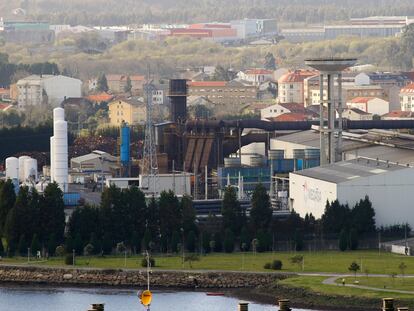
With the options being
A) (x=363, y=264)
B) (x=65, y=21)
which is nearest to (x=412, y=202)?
(x=363, y=264)

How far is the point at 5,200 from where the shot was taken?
4947 cm

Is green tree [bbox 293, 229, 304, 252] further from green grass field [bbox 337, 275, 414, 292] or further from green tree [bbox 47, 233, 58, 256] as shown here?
green tree [bbox 47, 233, 58, 256]

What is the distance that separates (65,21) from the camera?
157 meters

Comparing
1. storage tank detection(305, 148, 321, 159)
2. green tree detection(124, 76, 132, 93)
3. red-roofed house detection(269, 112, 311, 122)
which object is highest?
green tree detection(124, 76, 132, 93)

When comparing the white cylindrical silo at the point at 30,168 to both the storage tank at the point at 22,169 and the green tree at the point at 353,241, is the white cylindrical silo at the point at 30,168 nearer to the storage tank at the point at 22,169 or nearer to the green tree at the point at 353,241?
the storage tank at the point at 22,169

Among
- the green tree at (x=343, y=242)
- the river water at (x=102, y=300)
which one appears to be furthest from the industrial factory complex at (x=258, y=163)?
the river water at (x=102, y=300)

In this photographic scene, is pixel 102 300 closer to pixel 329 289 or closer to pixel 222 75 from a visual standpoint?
pixel 329 289

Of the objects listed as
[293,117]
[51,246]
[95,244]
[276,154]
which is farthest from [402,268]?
[293,117]

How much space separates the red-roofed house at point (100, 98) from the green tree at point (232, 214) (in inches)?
1970

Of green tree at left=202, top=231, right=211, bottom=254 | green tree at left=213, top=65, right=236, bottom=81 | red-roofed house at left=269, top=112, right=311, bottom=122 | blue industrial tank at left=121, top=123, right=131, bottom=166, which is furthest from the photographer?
green tree at left=213, top=65, right=236, bottom=81

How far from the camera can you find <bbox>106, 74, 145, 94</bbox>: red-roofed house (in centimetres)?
10984

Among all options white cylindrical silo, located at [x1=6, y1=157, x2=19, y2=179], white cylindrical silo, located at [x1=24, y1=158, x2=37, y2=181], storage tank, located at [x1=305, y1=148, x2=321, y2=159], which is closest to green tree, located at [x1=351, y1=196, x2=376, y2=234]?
storage tank, located at [x1=305, y1=148, x2=321, y2=159]

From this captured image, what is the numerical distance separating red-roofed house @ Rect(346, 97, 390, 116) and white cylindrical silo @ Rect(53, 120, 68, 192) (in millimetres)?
34191

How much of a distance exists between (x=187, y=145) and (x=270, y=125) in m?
4.00
